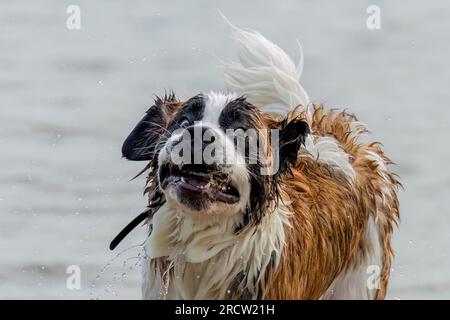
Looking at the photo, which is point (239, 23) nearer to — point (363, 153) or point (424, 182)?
point (424, 182)

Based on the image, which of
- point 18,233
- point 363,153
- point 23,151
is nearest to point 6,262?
point 18,233

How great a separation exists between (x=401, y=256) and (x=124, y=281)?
212 cm

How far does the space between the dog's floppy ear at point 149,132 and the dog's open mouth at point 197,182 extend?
532 mm

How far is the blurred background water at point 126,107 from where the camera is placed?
28.0 feet

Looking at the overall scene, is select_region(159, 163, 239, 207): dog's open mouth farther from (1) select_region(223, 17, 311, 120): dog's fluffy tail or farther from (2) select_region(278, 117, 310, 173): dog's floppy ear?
(1) select_region(223, 17, 311, 120): dog's fluffy tail

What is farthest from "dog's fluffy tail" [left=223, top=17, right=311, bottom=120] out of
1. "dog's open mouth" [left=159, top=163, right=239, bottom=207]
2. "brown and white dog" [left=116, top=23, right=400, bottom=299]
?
"dog's open mouth" [left=159, top=163, right=239, bottom=207]

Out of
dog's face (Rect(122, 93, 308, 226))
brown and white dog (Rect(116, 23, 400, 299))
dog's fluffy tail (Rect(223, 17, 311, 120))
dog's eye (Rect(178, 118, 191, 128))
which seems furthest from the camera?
dog's fluffy tail (Rect(223, 17, 311, 120))

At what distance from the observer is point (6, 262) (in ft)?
27.4

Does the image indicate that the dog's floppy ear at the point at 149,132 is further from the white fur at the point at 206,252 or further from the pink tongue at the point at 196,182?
the pink tongue at the point at 196,182

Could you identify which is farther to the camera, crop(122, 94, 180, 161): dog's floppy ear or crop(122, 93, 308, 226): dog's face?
crop(122, 94, 180, 161): dog's floppy ear

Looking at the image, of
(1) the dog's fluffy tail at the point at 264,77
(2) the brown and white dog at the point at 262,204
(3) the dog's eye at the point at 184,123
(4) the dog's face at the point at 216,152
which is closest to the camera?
(4) the dog's face at the point at 216,152

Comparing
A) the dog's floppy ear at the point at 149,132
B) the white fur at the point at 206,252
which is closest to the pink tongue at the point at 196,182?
the white fur at the point at 206,252

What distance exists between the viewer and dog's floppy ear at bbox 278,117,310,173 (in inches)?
250

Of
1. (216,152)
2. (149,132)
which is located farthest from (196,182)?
(149,132)
